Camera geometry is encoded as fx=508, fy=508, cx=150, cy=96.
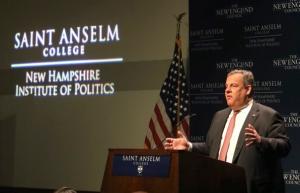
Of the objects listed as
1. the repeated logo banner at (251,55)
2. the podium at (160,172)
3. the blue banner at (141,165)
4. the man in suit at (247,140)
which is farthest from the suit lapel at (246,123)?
the repeated logo banner at (251,55)

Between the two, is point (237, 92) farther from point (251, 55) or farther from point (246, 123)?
point (251, 55)

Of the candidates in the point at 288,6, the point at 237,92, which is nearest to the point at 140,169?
the point at 237,92

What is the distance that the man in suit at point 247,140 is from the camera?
3.18m

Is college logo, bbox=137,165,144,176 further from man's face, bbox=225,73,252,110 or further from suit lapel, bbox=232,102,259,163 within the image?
man's face, bbox=225,73,252,110

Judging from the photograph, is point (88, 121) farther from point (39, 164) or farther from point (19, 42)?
point (19, 42)

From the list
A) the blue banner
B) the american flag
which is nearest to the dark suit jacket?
the blue banner

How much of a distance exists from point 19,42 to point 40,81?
653 millimetres

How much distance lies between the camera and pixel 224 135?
3.47 metres

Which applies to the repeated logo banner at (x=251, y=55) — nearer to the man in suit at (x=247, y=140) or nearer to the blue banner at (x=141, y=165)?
the man in suit at (x=247, y=140)

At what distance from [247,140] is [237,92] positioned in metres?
0.61

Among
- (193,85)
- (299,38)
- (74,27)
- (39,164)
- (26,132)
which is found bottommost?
(39,164)

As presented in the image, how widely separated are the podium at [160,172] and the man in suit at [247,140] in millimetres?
525

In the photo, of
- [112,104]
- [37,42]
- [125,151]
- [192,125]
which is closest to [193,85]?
[192,125]

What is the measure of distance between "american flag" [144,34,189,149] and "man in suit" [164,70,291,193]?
65.0 inches
